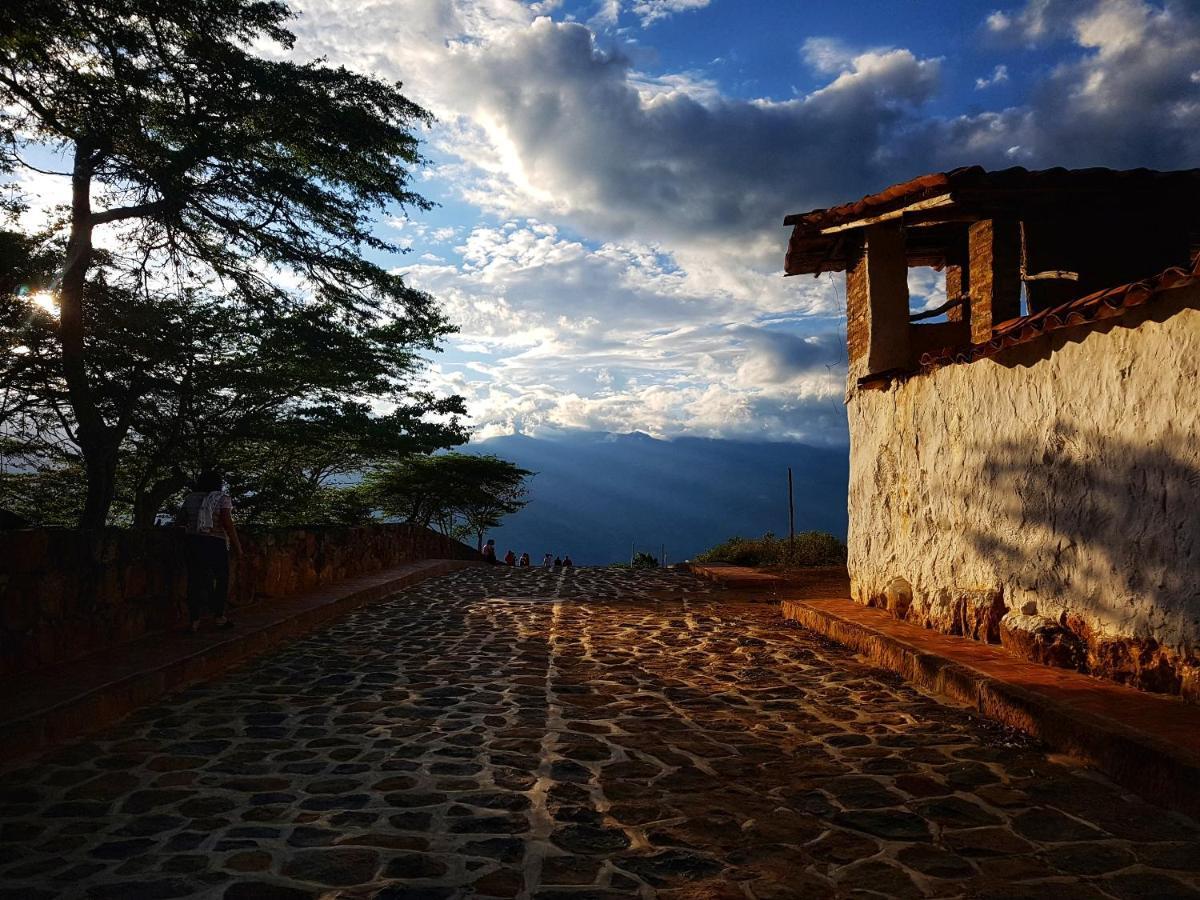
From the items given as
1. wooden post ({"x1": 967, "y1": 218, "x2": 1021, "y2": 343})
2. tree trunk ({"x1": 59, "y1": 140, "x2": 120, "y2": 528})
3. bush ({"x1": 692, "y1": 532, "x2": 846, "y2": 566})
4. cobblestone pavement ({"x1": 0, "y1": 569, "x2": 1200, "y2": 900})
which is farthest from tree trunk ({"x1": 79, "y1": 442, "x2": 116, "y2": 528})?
bush ({"x1": 692, "y1": 532, "x2": 846, "y2": 566})

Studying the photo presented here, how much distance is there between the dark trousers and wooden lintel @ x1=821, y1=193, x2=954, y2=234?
284 inches

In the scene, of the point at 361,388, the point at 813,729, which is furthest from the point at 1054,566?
the point at 361,388

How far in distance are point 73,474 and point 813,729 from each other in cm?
1500

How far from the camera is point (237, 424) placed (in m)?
14.4

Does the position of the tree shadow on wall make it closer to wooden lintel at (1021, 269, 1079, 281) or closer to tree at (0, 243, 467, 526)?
wooden lintel at (1021, 269, 1079, 281)

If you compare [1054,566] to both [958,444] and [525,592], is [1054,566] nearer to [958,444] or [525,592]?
[958,444]

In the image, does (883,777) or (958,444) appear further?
(958,444)

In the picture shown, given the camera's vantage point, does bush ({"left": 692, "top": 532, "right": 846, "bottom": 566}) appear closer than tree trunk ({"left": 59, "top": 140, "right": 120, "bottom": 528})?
No

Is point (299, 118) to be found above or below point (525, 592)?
above

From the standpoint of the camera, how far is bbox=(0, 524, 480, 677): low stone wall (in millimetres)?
5004

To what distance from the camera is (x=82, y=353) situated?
10.4 m

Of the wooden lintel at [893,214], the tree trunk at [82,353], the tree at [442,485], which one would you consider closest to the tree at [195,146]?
the tree trunk at [82,353]

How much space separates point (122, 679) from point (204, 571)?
214cm

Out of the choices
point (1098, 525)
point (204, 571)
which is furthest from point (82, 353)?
point (1098, 525)
